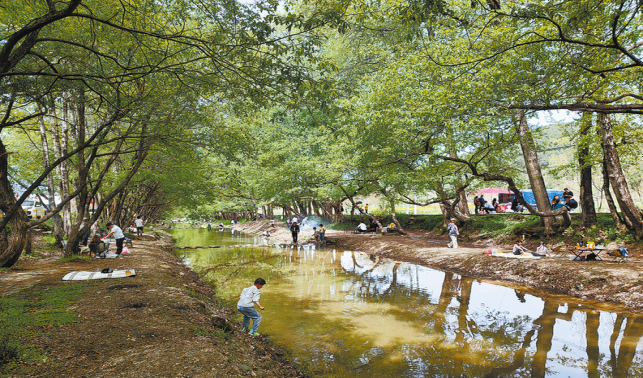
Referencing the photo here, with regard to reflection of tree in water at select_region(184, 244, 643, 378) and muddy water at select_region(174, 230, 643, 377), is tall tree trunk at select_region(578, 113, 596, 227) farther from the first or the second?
reflection of tree in water at select_region(184, 244, 643, 378)

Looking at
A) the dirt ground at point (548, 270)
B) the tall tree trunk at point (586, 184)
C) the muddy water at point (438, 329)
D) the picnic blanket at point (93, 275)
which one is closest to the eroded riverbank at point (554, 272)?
the dirt ground at point (548, 270)

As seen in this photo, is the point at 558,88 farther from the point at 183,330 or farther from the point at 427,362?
the point at 183,330

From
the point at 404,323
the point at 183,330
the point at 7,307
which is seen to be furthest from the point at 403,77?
the point at 7,307

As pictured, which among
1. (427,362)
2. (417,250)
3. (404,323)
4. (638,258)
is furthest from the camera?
(417,250)

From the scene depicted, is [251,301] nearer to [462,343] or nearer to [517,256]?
[462,343]

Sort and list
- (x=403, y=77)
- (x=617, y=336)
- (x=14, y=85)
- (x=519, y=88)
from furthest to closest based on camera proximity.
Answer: (x=403, y=77) → (x=519, y=88) → (x=617, y=336) → (x=14, y=85)

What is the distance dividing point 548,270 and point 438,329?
5.91 metres

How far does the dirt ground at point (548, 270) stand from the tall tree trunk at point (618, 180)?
145 cm

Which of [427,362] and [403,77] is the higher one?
[403,77]

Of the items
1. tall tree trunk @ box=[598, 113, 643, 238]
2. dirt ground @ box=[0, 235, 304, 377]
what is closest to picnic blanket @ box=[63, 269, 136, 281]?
dirt ground @ box=[0, 235, 304, 377]

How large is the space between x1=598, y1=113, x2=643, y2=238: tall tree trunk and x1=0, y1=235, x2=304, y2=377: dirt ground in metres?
13.0

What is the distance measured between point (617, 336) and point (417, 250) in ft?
34.6

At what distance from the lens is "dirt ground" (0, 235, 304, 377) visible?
4.10 m

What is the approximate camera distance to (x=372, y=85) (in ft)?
58.1
